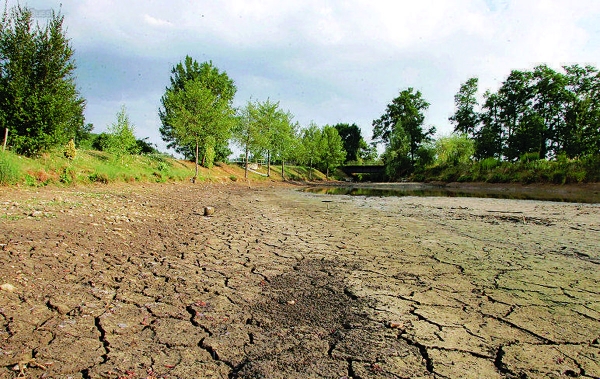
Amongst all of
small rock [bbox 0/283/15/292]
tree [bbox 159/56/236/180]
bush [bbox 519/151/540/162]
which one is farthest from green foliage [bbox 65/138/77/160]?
bush [bbox 519/151/540/162]

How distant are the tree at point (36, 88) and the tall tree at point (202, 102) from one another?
37.0 feet

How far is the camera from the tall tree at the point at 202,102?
26.4 m

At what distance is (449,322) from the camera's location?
261cm

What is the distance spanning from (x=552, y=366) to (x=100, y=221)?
6.12m

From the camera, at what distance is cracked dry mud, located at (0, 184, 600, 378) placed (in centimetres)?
202

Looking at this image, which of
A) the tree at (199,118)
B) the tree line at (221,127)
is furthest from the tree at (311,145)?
the tree at (199,118)

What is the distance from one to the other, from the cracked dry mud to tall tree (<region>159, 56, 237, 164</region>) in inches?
871

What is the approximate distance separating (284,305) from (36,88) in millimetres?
16443

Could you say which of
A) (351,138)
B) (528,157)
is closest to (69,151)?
(528,157)

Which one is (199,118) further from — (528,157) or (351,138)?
(351,138)

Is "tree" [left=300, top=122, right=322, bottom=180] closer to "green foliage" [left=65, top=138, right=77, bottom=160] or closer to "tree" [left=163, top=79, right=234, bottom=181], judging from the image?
"tree" [left=163, top=79, right=234, bottom=181]

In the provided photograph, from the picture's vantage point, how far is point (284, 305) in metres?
2.92

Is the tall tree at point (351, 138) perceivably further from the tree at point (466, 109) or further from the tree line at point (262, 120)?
the tree at point (466, 109)

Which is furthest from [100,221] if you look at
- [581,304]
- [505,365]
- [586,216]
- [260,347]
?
[586,216]
